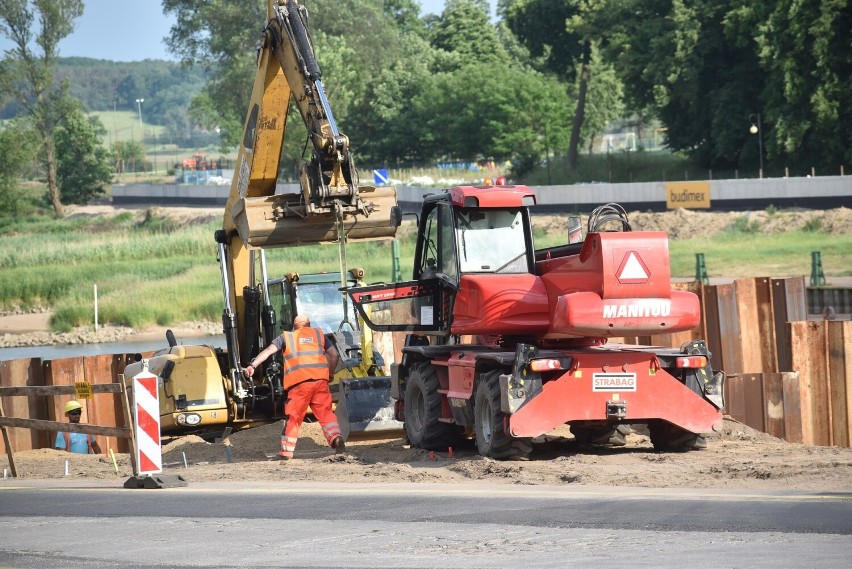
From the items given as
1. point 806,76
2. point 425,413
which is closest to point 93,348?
point 425,413

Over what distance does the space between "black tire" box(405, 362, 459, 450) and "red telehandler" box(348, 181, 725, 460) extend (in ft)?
0.06

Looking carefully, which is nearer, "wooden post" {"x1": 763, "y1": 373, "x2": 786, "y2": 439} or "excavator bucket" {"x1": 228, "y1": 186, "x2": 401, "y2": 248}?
"excavator bucket" {"x1": 228, "y1": 186, "x2": 401, "y2": 248}

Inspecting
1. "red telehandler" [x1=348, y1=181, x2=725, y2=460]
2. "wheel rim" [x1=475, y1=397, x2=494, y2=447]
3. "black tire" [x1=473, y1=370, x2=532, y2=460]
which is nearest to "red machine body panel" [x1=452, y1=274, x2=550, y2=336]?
"red telehandler" [x1=348, y1=181, x2=725, y2=460]

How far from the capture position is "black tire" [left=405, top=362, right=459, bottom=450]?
1453cm

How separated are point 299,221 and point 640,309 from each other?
4.74 m

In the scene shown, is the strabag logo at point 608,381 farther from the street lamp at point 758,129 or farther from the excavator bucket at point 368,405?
the street lamp at point 758,129

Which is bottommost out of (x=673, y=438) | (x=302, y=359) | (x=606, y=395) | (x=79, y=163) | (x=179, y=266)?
(x=673, y=438)

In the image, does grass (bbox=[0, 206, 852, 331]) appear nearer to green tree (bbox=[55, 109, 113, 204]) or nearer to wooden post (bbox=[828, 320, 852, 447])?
wooden post (bbox=[828, 320, 852, 447])

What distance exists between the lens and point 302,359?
599 inches

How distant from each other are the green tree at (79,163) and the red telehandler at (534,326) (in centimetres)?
8951

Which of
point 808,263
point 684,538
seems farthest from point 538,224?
point 684,538

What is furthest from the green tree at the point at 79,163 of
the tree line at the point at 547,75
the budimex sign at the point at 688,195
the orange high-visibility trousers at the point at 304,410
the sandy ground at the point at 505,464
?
the orange high-visibility trousers at the point at 304,410

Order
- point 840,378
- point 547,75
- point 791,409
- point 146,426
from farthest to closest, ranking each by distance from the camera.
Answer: point 547,75 < point 840,378 < point 791,409 < point 146,426

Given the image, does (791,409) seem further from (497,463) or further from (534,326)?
(497,463)
